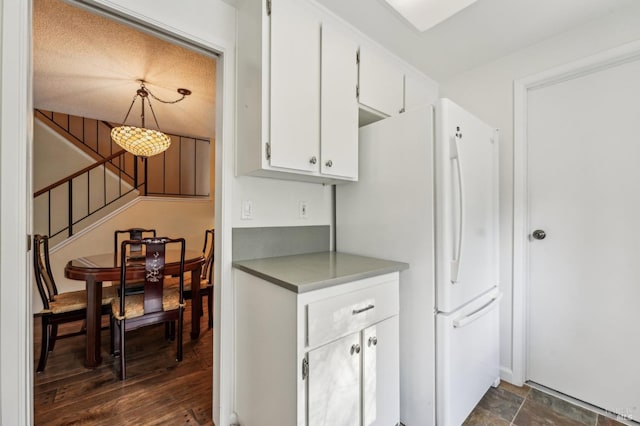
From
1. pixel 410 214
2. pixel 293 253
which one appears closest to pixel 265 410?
pixel 293 253

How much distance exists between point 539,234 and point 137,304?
3068 mm

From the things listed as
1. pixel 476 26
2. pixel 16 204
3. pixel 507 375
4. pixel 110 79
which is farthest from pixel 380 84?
pixel 110 79

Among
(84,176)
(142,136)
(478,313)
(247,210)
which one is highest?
(142,136)

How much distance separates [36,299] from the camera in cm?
346

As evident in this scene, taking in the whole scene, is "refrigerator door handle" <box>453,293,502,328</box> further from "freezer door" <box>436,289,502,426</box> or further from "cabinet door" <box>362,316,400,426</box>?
"cabinet door" <box>362,316,400,426</box>

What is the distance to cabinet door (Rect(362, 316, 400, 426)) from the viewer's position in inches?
53.0

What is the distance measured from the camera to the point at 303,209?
1892mm

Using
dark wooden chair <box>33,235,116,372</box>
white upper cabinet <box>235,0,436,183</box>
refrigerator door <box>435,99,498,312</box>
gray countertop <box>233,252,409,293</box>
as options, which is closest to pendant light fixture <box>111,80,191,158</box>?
dark wooden chair <box>33,235,116,372</box>

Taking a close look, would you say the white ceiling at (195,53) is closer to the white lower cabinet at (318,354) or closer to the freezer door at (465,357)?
the white lower cabinet at (318,354)

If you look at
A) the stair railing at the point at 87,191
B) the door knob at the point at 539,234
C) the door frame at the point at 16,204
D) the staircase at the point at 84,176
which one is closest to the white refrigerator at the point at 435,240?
the door knob at the point at 539,234

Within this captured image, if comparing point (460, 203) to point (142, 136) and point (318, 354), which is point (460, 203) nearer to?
point (318, 354)

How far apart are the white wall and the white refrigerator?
30 centimetres

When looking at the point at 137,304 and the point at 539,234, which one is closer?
the point at 539,234

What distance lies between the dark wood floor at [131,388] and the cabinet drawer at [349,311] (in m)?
1.04
